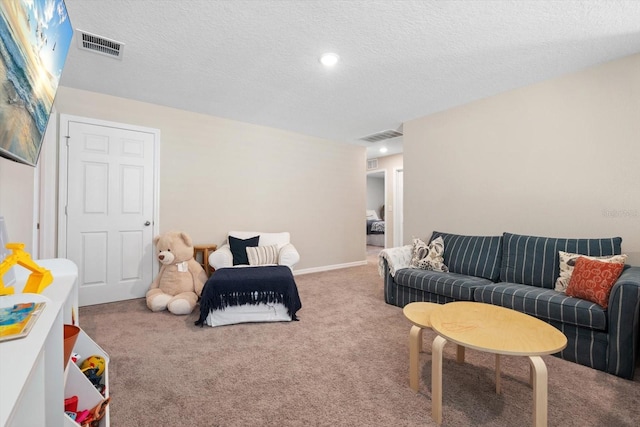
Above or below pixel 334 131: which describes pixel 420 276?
below

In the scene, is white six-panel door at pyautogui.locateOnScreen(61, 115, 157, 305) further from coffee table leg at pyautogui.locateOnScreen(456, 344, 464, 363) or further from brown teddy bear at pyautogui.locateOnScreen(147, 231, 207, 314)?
coffee table leg at pyautogui.locateOnScreen(456, 344, 464, 363)

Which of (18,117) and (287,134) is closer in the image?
(18,117)

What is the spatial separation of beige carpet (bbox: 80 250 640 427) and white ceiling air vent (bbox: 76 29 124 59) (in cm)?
241

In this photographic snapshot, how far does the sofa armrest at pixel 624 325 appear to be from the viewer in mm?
1848

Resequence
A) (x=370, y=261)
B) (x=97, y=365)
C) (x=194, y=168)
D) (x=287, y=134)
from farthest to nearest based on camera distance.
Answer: (x=370, y=261)
(x=287, y=134)
(x=194, y=168)
(x=97, y=365)

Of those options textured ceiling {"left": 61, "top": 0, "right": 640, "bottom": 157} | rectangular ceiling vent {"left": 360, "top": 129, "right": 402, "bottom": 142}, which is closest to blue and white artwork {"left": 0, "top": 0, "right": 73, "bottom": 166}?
textured ceiling {"left": 61, "top": 0, "right": 640, "bottom": 157}

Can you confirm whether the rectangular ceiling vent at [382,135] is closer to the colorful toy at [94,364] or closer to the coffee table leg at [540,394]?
the coffee table leg at [540,394]

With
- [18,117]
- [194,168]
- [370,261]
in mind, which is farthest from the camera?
Result: [370,261]

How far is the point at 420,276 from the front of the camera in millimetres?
3027

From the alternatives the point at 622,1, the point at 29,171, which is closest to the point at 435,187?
the point at 622,1

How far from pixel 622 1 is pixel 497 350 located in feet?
7.68

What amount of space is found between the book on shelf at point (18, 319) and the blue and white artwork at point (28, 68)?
59 centimetres

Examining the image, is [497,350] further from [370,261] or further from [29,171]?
[370,261]

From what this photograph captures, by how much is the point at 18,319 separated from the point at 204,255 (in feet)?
9.90
